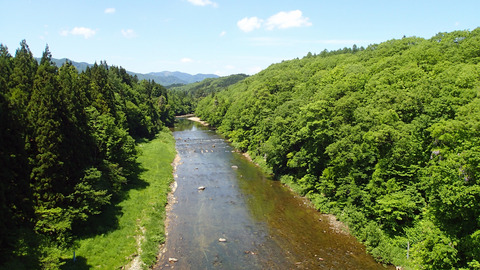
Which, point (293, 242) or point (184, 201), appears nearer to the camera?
point (293, 242)

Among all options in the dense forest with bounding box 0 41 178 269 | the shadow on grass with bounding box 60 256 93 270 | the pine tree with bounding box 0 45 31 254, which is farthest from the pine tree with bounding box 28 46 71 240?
the pine tree with bounding box 0 45 31 254

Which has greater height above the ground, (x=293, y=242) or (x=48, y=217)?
(x=48, y=217)

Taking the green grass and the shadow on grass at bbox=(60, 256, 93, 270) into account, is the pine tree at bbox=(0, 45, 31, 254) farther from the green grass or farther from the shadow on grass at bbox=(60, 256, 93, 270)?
the green grass

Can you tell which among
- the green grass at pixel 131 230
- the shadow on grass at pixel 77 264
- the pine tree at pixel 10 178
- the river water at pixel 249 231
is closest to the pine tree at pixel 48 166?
the shadow on grass at pixel 77 264

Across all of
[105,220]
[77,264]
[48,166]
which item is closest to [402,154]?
[77,264]

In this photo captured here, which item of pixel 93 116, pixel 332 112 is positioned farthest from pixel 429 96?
pixel 93 116

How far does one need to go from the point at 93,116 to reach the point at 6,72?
18994mm

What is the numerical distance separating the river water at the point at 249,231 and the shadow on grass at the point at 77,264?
608 cm

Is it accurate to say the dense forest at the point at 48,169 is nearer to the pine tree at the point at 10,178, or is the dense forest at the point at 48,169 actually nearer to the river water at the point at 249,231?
the pine tree at the point at 10,178

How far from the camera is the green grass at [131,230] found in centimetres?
2355

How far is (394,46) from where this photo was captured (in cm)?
6044

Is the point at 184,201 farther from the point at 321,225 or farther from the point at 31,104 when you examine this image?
the point at 31,104

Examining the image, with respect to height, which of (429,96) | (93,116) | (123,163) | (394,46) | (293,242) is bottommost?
(293,242)

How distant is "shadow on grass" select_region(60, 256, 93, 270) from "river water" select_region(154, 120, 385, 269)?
6080 millimetres
